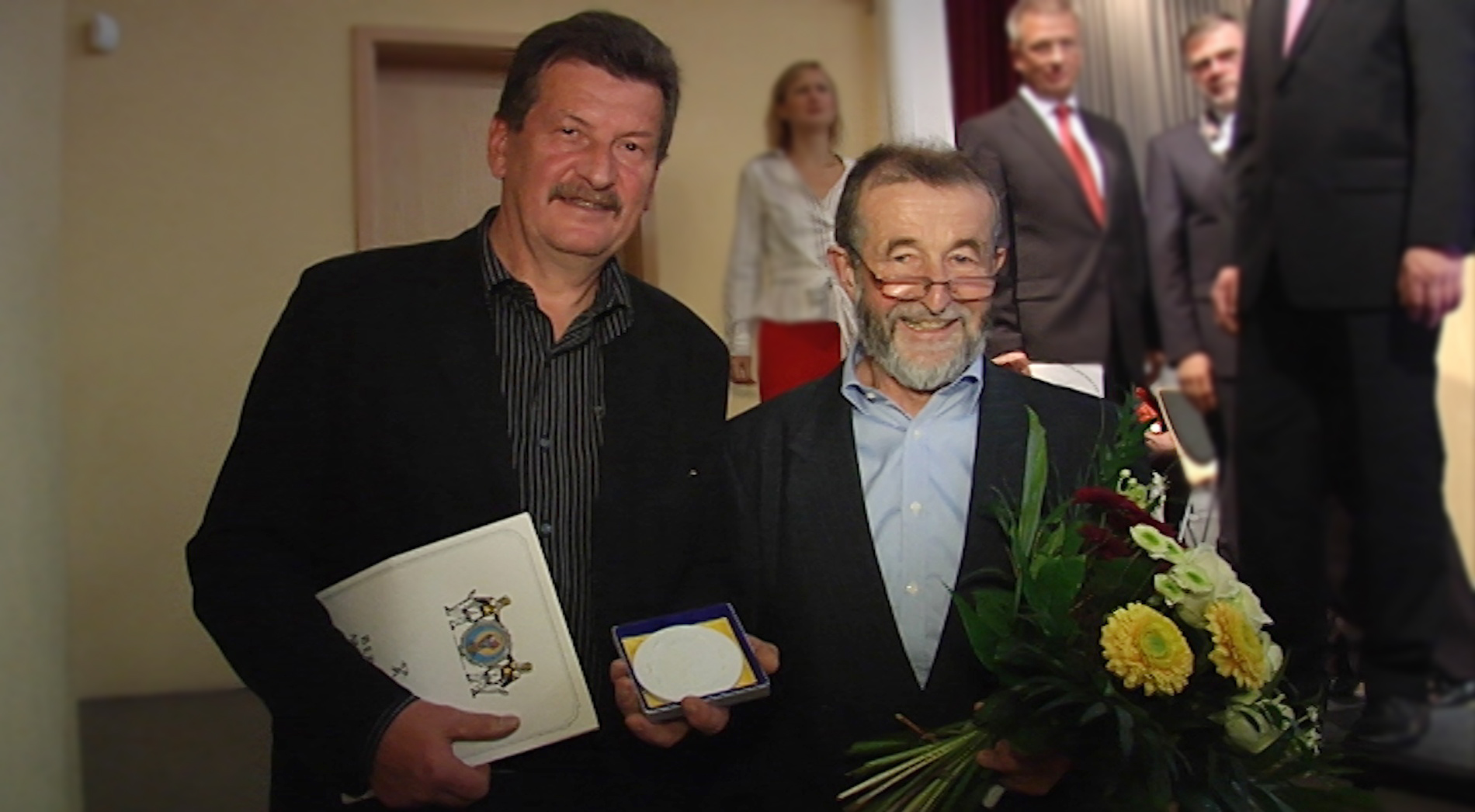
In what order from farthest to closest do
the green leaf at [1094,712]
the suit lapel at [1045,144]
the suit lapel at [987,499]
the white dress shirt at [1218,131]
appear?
the white dress shirt at [1218,131] < the suit lapel at [1045,144] < the suit lapel at [987,499] < the green leaf at [1094,712]

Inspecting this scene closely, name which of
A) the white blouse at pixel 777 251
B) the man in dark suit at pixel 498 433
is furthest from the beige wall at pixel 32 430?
the white blouse at pixel 777 251

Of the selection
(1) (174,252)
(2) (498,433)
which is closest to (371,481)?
(2) (498,433)

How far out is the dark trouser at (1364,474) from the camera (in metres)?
0.97

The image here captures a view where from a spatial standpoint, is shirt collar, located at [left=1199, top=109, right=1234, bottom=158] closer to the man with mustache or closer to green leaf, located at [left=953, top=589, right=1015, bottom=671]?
the man with mustache

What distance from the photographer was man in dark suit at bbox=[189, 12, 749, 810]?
0.71m

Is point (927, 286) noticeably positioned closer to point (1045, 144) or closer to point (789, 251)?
point (789, 251)

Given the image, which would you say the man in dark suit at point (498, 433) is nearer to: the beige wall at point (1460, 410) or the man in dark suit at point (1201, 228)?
the man in dark suit at point (1201, 228)

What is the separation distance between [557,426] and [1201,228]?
60 cm

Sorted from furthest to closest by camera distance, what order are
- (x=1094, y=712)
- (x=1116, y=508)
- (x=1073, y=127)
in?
(x=1073, y=127) → (x=1116, y=508) → (x=1094, y=712)

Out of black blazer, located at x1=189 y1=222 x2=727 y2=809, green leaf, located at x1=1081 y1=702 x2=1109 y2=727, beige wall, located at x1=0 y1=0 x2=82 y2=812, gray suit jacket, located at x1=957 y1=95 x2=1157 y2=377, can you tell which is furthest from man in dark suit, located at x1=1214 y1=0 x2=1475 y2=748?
beige wall, located at x1=0 y1=0 x2=82 y2=812

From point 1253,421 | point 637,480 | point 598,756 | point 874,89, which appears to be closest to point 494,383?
point 637,480

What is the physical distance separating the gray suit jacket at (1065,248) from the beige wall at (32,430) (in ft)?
2.00

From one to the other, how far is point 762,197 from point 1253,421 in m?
0.45

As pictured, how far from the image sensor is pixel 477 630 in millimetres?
697
